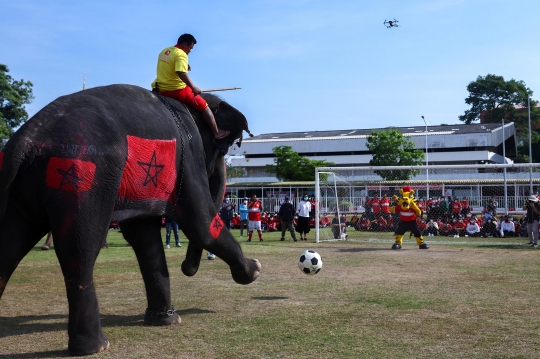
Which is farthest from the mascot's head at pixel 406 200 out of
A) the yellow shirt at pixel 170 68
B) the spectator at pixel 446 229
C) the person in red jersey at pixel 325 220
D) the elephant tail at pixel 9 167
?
the elephant tail at pixel 9 167

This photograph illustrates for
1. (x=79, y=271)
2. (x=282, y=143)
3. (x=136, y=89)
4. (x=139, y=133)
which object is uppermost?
(x=282, y=143)

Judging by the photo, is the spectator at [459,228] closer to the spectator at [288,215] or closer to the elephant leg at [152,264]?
the spectator at [288,215]

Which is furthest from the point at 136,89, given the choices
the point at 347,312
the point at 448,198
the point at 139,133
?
the point at 448,198

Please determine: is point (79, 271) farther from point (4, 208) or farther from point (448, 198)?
point (448, 198)

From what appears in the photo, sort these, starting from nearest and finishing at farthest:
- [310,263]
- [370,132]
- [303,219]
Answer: [310,263], [303,219], [370,132]

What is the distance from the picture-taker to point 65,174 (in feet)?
17.5

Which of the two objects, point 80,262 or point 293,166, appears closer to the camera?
point 80,262

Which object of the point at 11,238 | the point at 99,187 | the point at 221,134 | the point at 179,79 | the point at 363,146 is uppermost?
the point at 363,146

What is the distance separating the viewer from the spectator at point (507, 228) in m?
24.5

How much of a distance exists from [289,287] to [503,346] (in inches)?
177

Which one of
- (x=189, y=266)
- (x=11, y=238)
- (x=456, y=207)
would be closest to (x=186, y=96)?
(x=189, y=266)

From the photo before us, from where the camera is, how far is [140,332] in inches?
261

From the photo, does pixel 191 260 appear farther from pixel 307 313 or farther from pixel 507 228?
pixel 507 228

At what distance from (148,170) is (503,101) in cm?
8464
